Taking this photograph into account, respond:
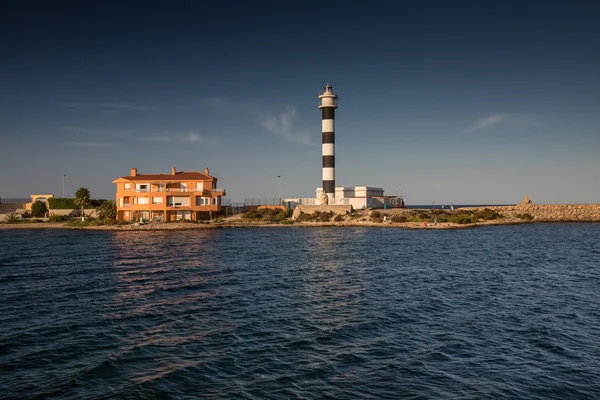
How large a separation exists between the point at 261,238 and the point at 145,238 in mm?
17118

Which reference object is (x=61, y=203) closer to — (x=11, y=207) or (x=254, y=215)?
(x=11, y=207)

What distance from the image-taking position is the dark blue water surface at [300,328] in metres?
14.7

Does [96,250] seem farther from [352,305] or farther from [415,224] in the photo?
[415,224]

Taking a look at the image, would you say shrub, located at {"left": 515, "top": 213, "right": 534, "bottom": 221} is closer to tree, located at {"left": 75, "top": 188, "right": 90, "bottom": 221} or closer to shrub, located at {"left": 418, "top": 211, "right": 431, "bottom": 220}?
shrub, located at {"left": 418, "top": 211, "right": 431, "bottom": 220}

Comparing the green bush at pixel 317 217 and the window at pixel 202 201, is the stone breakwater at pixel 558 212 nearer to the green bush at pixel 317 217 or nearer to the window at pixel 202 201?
the green bush at pixel 317 217

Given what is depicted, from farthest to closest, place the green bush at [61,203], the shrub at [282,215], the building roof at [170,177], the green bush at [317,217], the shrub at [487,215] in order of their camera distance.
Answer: the green bush at [61,203]
the shrub at [487,215]
the shrub at [282,215]
the green bush at [317,217]
the building roof at [170,177]

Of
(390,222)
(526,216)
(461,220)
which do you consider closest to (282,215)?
Answer: (390,222)

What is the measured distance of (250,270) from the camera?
37.1 metres

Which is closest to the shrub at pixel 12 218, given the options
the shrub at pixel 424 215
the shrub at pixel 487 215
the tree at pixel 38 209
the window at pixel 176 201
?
the tree at pixel 38 209

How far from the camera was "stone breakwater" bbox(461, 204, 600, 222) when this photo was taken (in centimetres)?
10469

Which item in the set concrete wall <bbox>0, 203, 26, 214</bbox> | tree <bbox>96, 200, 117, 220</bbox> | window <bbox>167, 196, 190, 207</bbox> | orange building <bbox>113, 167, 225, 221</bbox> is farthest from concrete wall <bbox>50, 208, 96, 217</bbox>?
window <bbox>167, 196, 190, 207</bbox>

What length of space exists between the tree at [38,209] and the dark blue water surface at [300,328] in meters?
75.6

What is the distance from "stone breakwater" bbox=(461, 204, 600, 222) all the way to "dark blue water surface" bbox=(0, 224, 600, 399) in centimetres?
7044

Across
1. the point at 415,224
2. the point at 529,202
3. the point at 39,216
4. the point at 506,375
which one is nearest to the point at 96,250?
the point at 506,375
